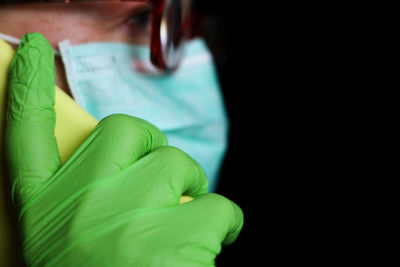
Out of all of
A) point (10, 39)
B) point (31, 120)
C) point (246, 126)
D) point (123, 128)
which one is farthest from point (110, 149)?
point (246, 126)

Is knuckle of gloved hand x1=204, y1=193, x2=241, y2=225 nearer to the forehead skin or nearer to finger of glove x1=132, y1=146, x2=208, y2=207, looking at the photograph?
finger of glove x1=132, y1=146, x2=208, y2=207

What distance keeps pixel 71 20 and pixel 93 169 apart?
1.41 feet

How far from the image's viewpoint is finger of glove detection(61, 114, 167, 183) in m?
0.60

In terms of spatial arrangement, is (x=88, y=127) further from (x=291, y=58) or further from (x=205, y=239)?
(x=291, y=58)

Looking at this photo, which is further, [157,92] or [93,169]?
[157,92]

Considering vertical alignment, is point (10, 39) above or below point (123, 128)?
above

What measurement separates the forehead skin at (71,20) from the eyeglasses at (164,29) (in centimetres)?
4

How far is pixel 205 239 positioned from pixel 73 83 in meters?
0.48

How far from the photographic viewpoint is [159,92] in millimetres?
988

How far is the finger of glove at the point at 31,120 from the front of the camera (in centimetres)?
62

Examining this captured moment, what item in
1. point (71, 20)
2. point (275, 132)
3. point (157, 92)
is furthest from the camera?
point (275, 132)

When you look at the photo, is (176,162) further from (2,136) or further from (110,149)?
(2,136)

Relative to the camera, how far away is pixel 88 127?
69 centimetres

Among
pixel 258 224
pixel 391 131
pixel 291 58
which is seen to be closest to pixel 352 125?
pixel 391 131
